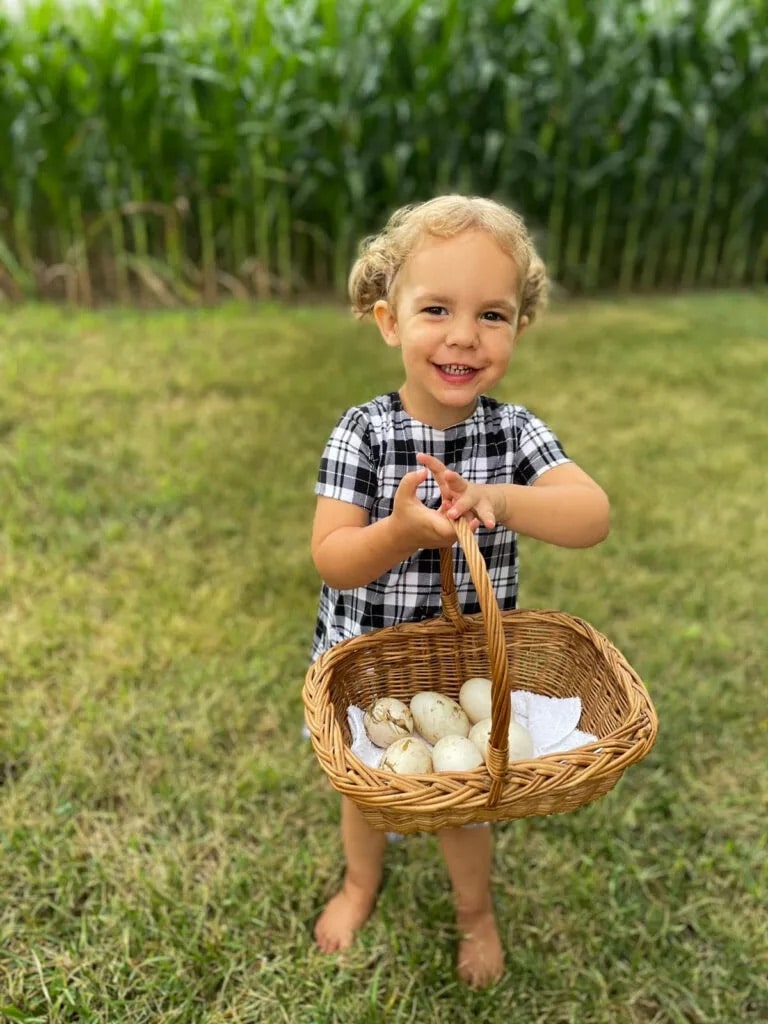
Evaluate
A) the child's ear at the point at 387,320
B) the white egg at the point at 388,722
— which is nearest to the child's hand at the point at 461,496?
the child's ear at the point at 387,320

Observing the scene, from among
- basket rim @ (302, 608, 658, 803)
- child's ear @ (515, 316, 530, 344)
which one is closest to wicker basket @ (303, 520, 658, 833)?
basket rim @ (302, 608, 658, 803)

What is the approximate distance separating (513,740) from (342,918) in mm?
608

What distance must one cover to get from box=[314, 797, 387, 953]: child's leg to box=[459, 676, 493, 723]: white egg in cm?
34

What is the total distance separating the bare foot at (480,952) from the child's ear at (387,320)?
1.12 m

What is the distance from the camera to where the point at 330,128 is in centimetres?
514

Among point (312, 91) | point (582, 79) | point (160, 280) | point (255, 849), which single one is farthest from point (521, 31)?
point (255, 849)

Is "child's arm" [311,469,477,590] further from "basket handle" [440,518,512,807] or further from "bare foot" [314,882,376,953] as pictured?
"bare foot" [314,882,376,953]

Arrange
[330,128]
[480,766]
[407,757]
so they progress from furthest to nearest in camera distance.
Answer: [330,128]
[407,757]
[480,766]

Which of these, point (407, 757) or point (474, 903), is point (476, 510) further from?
point (474, 903)

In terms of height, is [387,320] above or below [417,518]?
above

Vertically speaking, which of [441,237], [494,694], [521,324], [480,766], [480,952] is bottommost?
[480,952]

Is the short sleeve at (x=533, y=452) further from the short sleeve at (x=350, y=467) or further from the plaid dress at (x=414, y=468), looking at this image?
the short sleeve at (x=350, y=467)

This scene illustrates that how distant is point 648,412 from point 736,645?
5.87ft

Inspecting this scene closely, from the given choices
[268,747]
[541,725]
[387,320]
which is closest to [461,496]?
[387,320]
